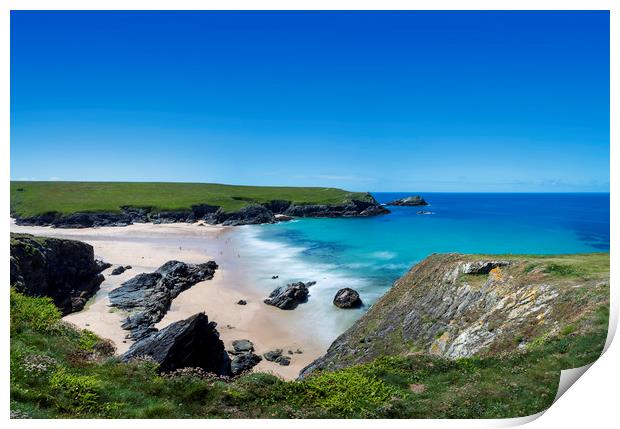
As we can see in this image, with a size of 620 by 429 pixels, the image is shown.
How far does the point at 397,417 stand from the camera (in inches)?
489

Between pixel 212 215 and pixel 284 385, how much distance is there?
126m

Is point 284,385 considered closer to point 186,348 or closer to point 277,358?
point 186,348

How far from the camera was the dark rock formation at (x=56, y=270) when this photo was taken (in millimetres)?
29641

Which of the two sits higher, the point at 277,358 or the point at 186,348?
the point at 186,348

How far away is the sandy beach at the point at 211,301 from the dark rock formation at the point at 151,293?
994mm

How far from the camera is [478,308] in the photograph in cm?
1984

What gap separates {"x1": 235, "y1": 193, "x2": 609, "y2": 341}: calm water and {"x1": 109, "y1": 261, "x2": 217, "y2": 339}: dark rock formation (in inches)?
445

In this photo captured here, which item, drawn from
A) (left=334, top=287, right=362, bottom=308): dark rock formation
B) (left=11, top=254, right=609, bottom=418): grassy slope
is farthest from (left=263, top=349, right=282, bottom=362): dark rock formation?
(left=11, top=254, right=609, bottom=418): grassy slope

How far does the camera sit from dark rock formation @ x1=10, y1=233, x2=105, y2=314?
2964 centimetres

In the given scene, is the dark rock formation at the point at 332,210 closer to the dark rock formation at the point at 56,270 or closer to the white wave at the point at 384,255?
the white wave at the point at 384,255

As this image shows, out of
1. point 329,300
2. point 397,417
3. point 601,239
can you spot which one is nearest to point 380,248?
point 329,300

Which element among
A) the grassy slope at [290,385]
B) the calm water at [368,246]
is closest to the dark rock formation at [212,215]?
the calm water at [368,246]

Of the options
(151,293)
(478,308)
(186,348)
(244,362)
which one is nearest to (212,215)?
(151,293)
